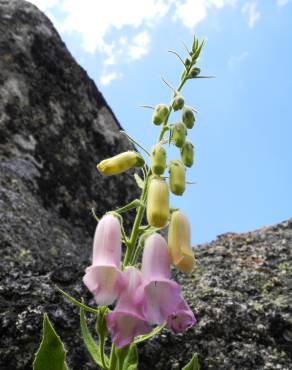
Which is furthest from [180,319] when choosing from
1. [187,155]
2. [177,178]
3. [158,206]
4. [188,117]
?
[188,117]

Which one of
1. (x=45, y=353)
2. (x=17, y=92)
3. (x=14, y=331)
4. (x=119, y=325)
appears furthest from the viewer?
(x=17, y=92)

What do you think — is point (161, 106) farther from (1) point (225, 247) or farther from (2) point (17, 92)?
(2) point (17, 92)

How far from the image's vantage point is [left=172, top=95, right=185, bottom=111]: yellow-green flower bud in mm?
2494

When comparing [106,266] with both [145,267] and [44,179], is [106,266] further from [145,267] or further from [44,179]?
[44,179]

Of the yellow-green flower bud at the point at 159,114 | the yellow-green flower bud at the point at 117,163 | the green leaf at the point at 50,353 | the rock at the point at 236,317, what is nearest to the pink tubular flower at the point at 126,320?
the green leaf at the point at 50,353

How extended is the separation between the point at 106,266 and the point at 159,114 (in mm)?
699

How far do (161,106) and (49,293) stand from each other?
48.2 inches

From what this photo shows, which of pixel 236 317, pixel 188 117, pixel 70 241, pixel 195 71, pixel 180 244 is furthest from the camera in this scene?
pixel 70 241

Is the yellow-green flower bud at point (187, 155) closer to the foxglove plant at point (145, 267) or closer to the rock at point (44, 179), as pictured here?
the foxglove plant at point (145, 267)

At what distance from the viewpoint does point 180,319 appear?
2.11 metres

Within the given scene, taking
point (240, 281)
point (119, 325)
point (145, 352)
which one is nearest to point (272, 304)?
point (240, 281)

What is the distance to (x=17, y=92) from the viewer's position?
5.46 meters

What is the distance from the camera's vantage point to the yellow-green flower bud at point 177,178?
7.39ft

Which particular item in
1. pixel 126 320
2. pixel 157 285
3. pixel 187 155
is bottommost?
pixel 126 320
